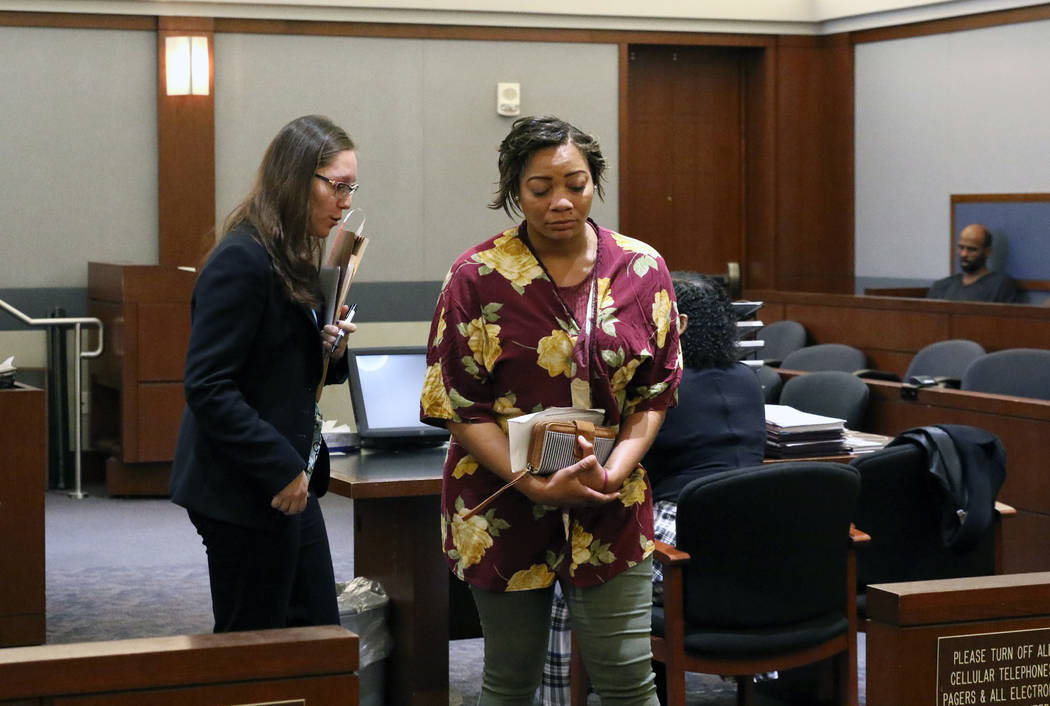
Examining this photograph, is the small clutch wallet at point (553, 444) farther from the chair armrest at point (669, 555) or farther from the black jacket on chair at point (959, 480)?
the black jacket on chair at point (959, 480)

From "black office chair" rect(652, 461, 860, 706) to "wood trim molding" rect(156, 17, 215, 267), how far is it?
17.9 ft

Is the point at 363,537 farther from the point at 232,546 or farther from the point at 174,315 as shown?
the point at 174,315

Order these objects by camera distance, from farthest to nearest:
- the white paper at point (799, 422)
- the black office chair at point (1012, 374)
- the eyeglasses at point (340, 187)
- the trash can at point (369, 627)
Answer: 1. the black office chair at point (1012, 374)
2. the white paper at point (799, 422)
3. the trash can at point (369, 627)
4. the eyeglasses at point (340, 187)

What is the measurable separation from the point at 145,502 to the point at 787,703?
4310mm

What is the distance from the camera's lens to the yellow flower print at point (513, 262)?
96.1 inches

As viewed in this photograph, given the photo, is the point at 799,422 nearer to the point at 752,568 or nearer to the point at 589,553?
the point at 752,568

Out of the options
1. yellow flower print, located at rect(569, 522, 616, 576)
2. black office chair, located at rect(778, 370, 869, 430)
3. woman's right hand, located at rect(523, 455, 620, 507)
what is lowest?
yellow flower print, located at rect(569, 522, 616, 576)

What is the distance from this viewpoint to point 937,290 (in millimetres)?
8141

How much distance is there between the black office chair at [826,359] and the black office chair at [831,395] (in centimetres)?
191

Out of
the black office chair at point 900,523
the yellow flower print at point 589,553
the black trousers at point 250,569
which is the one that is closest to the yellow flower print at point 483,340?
the yellow flower print at point 589,553

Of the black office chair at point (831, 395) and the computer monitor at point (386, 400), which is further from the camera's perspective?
the black office chair at point (831, 395)

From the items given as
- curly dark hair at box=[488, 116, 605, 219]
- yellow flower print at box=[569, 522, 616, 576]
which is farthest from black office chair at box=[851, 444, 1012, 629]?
curly dark hair at box=[488, 116, 605, 219]

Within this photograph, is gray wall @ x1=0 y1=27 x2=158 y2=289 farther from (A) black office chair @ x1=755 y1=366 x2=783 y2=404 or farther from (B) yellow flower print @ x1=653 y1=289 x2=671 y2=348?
(B) yellow flower print @ x1=653 y1=289 x2=671 y2=348

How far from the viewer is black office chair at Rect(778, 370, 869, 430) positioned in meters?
4.94
